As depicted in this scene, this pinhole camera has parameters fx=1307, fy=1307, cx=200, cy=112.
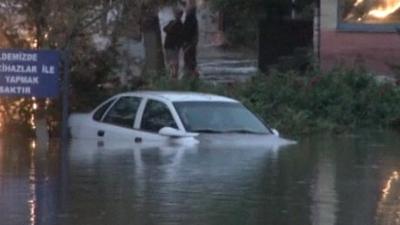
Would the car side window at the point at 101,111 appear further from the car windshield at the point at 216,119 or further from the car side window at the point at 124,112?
the car windshield at the point at 216,119

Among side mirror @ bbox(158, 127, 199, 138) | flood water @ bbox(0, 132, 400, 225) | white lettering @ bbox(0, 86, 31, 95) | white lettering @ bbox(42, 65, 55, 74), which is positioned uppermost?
white lettering @ bbox(42, 65, 55, 74)

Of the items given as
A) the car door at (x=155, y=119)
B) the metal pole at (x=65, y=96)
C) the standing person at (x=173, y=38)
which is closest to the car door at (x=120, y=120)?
the car door at (x=155, y=119)

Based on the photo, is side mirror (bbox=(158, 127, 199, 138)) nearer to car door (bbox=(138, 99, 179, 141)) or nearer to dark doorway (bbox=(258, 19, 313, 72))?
car door (bbox=(138, 99, 179, 141))

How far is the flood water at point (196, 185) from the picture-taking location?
11562 mm

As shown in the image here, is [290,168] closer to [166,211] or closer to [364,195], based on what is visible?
[364,195]

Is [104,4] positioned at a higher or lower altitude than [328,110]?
higher

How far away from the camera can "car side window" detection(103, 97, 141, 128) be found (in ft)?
61.2

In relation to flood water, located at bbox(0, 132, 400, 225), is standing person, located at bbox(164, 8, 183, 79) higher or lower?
higher

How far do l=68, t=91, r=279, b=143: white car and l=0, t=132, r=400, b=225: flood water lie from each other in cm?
46

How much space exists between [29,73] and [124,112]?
6.27 feet

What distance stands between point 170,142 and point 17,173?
347 centimetres

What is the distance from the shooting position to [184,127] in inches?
696

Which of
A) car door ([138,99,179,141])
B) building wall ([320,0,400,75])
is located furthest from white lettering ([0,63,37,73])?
building wall ([320,0,400,75])

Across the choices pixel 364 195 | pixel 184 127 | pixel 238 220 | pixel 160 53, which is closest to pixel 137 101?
pixel 184 127
